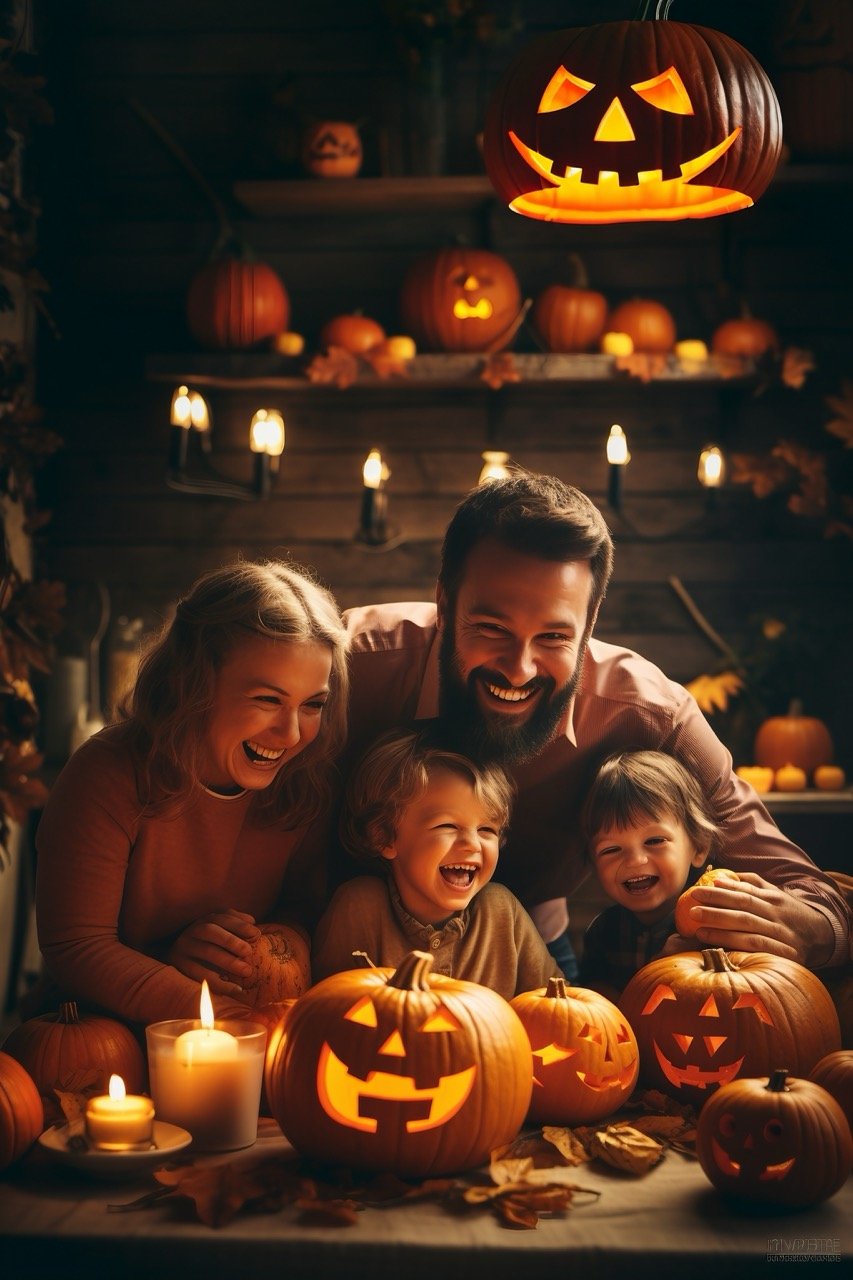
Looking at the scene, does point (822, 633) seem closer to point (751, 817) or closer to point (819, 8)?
point (819, 8)

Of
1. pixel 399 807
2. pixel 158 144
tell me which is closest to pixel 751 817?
pixel 399 807

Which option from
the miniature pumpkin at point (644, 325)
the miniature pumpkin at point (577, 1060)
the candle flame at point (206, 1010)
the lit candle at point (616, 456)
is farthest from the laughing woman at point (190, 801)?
the miniature pumpkin at point (644, 325)

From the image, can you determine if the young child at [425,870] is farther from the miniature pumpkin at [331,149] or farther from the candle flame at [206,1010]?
the miniature pumpkin at [331,149]

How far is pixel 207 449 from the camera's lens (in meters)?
4.04

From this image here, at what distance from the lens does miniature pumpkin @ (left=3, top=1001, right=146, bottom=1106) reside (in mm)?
1482

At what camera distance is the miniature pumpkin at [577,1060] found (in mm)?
1474

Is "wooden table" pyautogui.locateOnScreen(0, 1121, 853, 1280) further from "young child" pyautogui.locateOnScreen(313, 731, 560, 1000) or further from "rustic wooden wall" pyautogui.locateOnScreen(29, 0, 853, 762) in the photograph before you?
"rustic wooden wall" pyautogui.locateOnScreen(29, 0, 853, 762)

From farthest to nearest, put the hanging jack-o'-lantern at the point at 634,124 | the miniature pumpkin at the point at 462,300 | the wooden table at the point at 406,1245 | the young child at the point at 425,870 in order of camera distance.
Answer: the miniature pumpkin at the point at 462,300
the hanging jack-o'-lantern at the point at 634,124
the young child at the point at 425,870
the wooden table at the point at 406,1245

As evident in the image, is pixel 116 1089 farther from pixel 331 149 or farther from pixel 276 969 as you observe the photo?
pixel 331 149

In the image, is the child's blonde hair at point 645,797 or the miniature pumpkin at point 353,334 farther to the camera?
the miniature pumpkin at point 353,334

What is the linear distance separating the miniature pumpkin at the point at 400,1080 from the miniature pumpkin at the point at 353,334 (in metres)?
2.67

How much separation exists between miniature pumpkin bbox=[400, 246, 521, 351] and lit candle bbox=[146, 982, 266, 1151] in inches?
106

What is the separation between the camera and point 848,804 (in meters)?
3.50

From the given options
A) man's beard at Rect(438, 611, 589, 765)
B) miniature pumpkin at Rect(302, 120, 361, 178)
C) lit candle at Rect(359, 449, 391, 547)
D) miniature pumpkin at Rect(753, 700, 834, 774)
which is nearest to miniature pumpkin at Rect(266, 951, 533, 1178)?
man's beard at Rect(438, 611, 589, 765)
